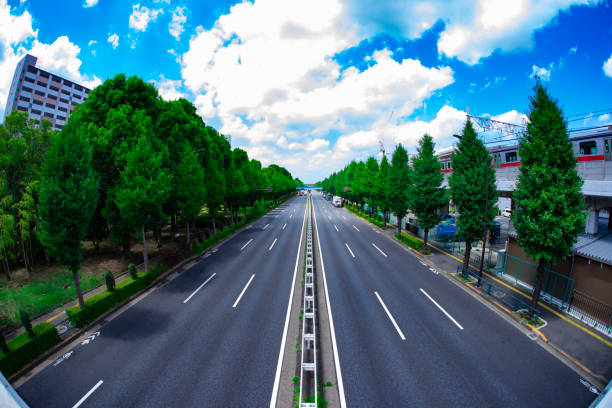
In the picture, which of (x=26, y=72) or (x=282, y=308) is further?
(x=26, y=72)

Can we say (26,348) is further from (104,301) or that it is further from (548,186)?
(548,186)

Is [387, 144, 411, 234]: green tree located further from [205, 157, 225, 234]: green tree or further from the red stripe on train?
[205, 157, 225, 234]: green tree

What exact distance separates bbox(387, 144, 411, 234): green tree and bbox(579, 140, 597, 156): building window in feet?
42.5

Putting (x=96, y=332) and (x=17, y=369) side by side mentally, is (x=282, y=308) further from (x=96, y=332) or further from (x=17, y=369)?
(x=17, y=369)

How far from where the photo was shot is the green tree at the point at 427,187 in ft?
69.7

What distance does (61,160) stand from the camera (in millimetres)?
10961

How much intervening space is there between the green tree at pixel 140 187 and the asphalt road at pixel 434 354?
13.4m

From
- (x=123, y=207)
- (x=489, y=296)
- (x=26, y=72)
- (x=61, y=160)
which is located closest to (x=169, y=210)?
(x=123, y=207)

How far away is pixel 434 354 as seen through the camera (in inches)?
369

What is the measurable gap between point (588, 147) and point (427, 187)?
35.4 ft

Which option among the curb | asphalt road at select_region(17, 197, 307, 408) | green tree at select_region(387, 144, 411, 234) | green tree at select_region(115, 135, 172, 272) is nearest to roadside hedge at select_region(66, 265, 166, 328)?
the curb

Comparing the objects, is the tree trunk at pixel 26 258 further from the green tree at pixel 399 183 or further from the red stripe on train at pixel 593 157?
the red stripe on train at pixel 593 157

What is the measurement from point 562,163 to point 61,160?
75.9 ft

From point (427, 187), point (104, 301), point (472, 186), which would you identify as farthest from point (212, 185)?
point (472, 186)
